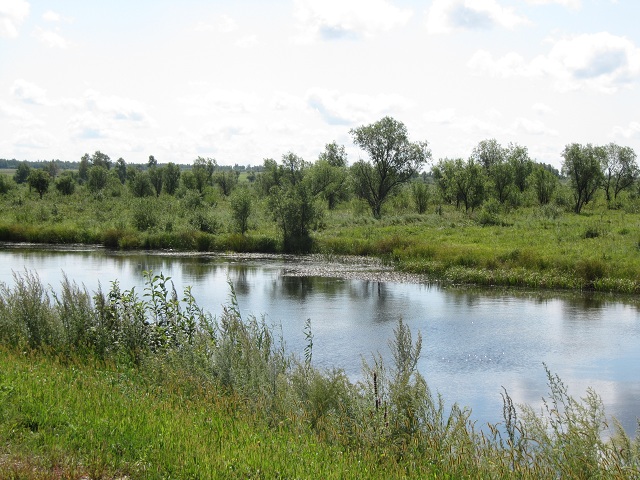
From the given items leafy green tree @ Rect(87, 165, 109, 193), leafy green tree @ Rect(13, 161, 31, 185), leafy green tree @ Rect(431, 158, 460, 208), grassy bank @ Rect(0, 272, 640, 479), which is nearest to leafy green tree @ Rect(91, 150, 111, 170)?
leafy green tree @ Rect(13, 161, 31, 185)

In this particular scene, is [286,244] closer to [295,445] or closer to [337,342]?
[337,342]

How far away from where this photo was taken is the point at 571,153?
60.8 meters

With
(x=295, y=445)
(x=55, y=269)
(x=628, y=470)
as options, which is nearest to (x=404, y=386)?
(x=295, y=445)

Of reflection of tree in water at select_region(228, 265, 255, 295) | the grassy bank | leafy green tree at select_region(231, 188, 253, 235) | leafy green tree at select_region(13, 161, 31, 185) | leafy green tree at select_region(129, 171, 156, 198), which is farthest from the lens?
leafy green tree at select_region(13, 161, 31, 185)

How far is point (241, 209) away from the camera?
141 feet

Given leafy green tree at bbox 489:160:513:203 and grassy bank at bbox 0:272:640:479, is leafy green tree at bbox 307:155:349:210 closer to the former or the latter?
leafy green tree at bbox 489:160:513:203

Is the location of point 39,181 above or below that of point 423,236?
above

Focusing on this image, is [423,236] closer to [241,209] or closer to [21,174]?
[241,209]

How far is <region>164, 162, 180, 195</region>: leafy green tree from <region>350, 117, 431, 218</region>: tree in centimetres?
4101

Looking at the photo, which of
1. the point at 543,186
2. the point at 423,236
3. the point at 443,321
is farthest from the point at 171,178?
the point at 443,321

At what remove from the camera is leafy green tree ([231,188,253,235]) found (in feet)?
139

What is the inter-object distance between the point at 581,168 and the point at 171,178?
60.1m

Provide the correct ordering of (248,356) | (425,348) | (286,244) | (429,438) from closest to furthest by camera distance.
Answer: (429,438) < (248,356) < (425,348) < (286,244)

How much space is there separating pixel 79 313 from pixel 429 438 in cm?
795
